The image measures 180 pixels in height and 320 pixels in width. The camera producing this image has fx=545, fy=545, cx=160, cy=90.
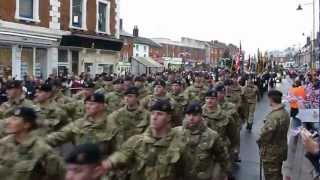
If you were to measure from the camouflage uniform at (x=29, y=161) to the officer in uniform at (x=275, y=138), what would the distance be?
4232 millimetres

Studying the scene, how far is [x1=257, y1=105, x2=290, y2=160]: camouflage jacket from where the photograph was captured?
8664 millimetres

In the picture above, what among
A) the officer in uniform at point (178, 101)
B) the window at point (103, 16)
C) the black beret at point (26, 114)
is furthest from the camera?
the window at point (103, 16)

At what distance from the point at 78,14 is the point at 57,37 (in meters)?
3.27

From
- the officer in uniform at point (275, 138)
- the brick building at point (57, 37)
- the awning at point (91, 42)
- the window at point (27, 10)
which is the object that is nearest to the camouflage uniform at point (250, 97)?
the officer in uniform at point (275, 138)

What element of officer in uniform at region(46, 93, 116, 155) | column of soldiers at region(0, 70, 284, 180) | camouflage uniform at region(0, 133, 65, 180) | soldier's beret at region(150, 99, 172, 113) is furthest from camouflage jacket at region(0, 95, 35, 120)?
soldier's beret at region(150, 99, 172, 113)

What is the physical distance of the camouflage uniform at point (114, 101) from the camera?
36.3 ft

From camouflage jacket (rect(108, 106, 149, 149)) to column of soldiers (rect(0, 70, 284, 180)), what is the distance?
15 millimetres

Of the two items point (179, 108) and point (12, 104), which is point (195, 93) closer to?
point (179, 108)

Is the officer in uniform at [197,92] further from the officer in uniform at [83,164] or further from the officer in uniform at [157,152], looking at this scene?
the officer in uniform at [83,164]

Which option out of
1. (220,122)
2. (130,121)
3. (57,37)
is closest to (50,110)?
(130,121)

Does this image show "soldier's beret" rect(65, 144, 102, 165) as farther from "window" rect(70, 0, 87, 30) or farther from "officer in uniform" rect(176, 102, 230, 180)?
"window" rect(70, 0, 87, 30)

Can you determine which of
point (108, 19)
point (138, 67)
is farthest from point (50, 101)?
point (138, 67)

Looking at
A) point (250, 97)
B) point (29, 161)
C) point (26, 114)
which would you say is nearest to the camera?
point (29, 161)

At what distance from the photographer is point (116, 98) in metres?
12.1
